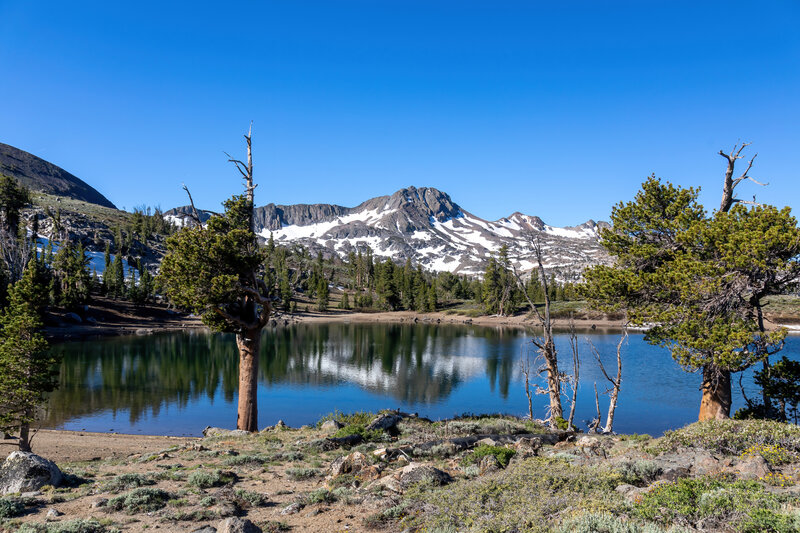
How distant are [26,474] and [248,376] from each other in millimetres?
10236

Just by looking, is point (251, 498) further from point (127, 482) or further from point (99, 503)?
point (127, 482)

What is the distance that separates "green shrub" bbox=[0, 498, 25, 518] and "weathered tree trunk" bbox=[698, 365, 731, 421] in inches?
749

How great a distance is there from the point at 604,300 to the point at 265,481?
13.1 metres

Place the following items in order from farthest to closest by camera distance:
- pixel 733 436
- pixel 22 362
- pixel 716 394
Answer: pixel 22 362, pixel 716 394, pixel 733 436

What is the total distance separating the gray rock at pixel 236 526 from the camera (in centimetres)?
816

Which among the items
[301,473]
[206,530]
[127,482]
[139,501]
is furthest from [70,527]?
[301,473]

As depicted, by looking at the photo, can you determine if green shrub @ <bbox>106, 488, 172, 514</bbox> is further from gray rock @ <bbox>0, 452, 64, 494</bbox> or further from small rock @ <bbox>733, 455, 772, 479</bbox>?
small rock @ <bbox>733, 455, 772, 479</bbox>

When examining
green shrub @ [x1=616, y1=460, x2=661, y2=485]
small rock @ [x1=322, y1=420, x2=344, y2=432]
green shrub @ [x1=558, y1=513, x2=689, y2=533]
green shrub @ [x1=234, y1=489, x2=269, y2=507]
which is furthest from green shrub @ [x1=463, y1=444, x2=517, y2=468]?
small rock @ [x1=322, y1=420, x2=344, y2=432]

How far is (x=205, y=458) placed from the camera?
50.7 ft

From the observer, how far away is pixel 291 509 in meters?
10.1

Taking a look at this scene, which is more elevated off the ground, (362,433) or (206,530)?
(206,530)

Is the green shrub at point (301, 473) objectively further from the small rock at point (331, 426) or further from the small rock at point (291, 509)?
the small rock at point (331, 426)

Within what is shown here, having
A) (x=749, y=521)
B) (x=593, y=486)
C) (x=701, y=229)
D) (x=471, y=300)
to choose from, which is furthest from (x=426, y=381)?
(x=471, y=300)

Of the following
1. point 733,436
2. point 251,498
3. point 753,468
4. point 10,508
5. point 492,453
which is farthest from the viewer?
point 492,453
